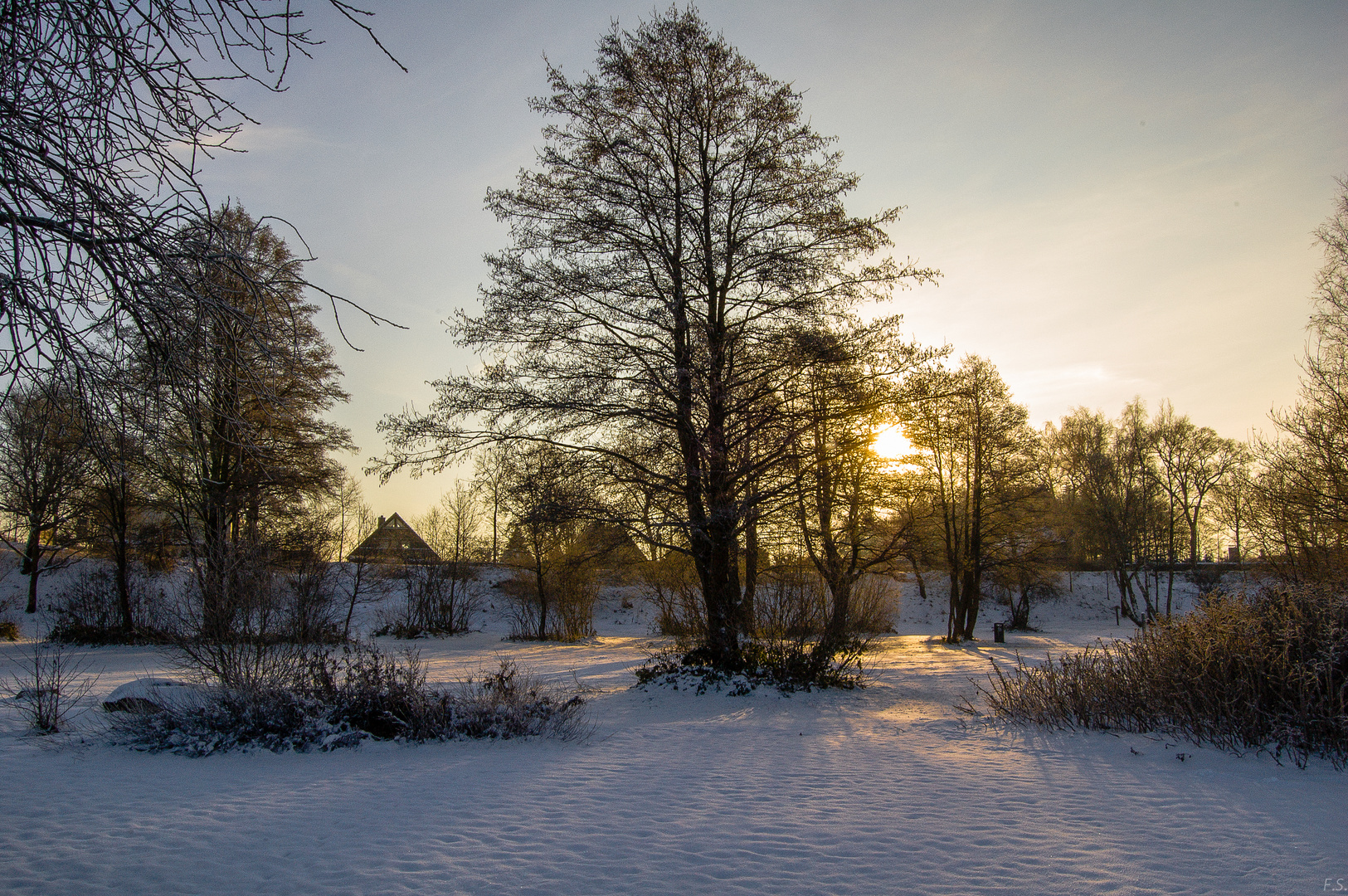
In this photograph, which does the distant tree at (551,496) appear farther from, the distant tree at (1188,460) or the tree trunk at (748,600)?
the distant tree at (1188,460)

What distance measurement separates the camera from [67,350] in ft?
9.77

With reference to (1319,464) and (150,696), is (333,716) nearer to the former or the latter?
(150,696)

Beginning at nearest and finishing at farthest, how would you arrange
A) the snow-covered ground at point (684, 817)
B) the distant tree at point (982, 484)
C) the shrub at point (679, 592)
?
the snow-covered ground at point (684, 817) < the shrub at point (679, 592) < the distant tree at point (982, 484)

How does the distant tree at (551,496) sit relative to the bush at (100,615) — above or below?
above

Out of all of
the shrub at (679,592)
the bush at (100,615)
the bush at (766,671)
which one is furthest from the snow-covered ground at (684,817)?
the bush at (100,615)

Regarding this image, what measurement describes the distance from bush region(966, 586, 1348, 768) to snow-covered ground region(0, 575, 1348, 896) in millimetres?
438

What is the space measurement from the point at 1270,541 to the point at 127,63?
2095 centimetres

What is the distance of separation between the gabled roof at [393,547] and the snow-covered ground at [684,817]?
65.0ft

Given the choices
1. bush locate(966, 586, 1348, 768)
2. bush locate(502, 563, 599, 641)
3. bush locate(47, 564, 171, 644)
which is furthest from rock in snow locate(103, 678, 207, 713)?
bush locate(502, 563, 599, 641)

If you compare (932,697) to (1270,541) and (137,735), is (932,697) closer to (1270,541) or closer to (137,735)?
(1270,541)

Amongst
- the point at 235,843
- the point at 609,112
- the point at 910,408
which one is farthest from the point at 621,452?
the point at 235,843

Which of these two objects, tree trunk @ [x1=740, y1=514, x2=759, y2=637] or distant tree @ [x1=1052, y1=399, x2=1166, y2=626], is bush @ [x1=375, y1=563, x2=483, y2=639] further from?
distant tree @ [x1=1052, y1=399, x2=1166, y2=626]

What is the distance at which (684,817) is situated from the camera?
556 centimetres

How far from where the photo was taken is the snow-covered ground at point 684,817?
14.2ft
